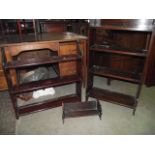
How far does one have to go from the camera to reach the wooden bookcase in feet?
5.94

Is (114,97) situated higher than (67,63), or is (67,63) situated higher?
(67,63)

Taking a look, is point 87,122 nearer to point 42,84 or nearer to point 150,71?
point 42,84

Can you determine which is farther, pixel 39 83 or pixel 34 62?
pixel 39 83

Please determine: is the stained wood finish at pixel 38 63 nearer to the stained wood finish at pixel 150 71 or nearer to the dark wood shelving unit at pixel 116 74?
the dark wood shelving unit at pixel 116 74

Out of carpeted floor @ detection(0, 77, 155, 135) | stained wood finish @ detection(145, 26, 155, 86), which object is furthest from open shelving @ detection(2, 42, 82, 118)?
stained wood finish @ detection(145, 26, 155, 86)

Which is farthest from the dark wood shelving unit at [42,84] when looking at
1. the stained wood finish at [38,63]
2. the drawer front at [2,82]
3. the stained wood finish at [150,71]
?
the stained wood finish at [150,71]

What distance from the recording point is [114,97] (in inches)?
88.1

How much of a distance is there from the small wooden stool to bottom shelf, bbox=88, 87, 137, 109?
0.24 meters

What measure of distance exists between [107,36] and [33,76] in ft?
4.98

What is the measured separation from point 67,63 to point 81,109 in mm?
923

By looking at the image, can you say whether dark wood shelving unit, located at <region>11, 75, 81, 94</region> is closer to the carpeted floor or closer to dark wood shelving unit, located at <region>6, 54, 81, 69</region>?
dark wood shelving unit, located at <region>6, 54, 81, 69</region>

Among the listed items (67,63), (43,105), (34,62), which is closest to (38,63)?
(34,62)
